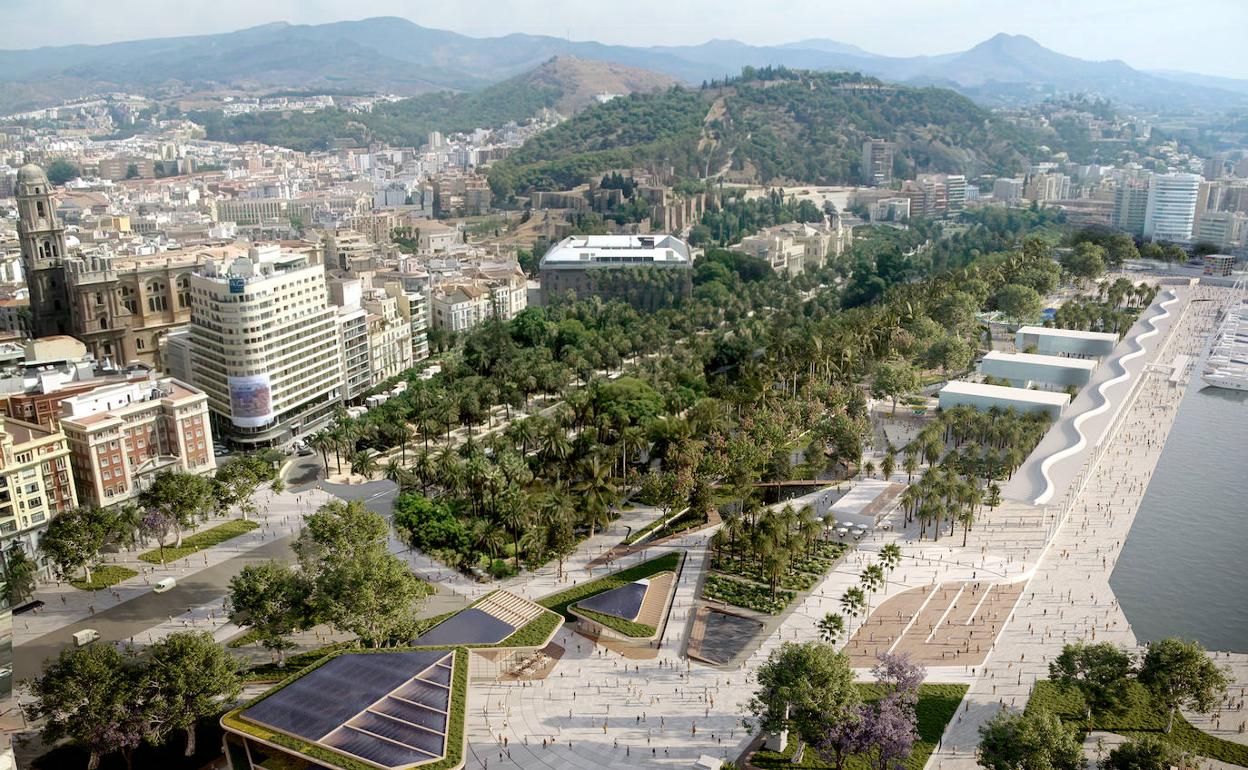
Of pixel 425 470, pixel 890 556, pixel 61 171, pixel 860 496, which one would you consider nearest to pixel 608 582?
pixel 890 556

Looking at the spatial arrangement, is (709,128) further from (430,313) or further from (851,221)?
(430,313)

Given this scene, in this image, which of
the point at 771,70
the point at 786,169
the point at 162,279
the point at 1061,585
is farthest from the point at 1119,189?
the point at 162,279

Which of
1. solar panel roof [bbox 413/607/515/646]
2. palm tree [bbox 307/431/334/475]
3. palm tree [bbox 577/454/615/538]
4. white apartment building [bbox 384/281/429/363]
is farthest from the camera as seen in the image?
white apartment building [bbox 384/281/429/363]

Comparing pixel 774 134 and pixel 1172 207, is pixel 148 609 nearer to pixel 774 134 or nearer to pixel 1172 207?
pixel 1172 207

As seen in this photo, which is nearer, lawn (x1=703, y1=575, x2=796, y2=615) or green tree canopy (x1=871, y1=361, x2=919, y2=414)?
lawn (x1=703, y1=575, x2=796, y2=615)

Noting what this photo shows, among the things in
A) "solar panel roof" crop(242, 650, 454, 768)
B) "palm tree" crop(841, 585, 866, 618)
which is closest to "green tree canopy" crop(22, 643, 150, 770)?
"solar panel roof" crop(242, 650, 454, 768)

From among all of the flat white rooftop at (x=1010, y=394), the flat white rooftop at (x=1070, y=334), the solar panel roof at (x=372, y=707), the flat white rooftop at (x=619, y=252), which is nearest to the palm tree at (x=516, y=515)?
the solar panel roof at (x=372, y=707)

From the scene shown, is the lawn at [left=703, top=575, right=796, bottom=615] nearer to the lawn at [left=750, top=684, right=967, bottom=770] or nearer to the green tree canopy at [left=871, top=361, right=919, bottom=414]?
the lawn at [left=750, top=684, right=967, bottom=770]
